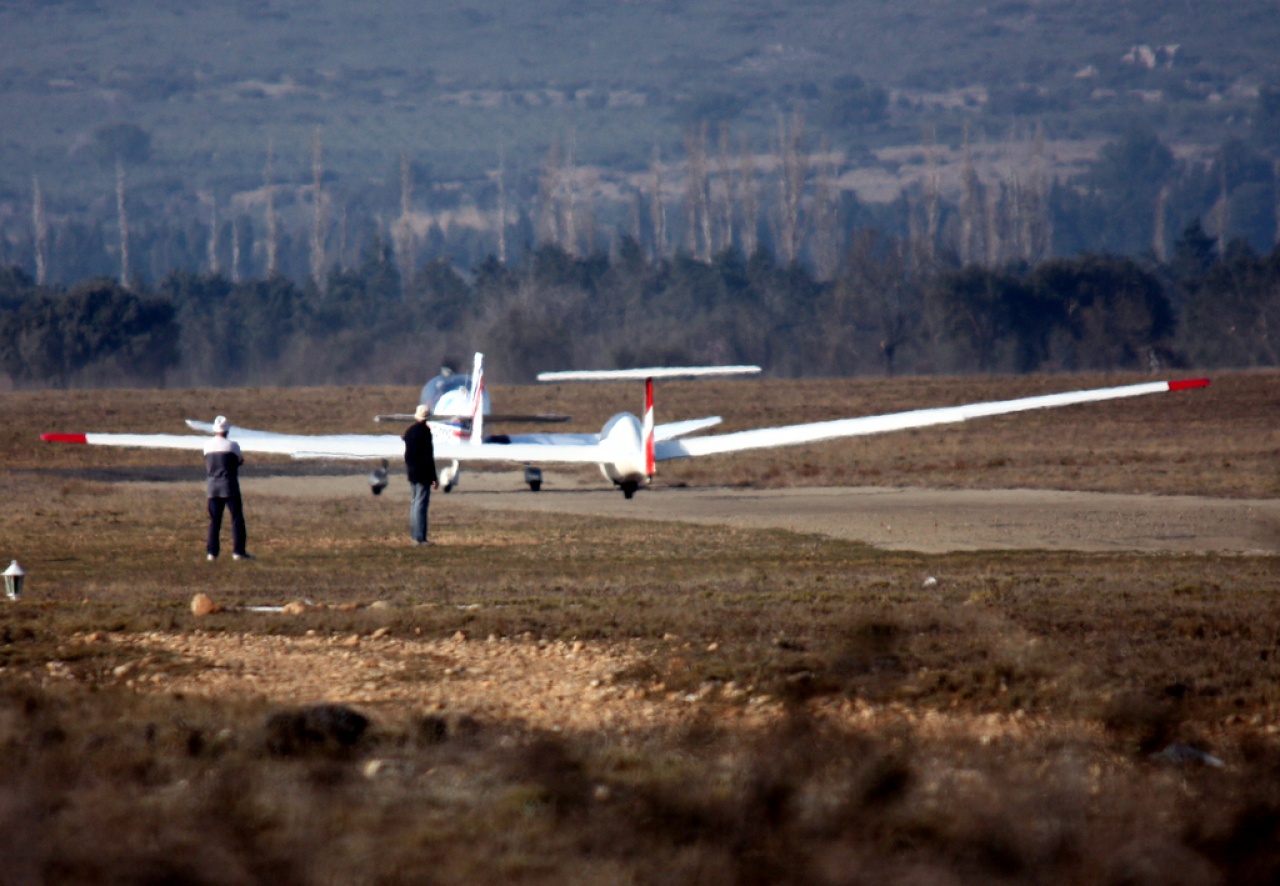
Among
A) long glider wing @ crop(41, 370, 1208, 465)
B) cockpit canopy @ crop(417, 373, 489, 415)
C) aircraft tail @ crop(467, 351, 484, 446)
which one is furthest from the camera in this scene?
cockpit canopy @ crop(417, 373, 489, 415)

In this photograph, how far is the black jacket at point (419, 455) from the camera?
18.5 m

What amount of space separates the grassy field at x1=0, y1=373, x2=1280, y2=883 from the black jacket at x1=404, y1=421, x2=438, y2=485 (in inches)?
37.8

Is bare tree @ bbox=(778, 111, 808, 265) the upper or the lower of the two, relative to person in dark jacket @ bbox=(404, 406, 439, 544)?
upper

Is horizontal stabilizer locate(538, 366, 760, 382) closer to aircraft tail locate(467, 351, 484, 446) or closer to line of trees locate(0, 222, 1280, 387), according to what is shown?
aircraft tail locate(467, 351, 484, 446)

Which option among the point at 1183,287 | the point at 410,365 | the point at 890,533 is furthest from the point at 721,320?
the point at 890,533

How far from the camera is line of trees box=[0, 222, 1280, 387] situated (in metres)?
94.3

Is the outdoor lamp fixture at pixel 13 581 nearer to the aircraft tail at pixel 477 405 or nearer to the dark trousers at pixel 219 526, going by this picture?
the dark trousers at pixel 219 526

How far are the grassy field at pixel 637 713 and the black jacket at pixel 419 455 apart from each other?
3.15ft

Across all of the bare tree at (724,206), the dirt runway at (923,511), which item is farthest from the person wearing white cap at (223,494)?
the bare tree at (724,206)

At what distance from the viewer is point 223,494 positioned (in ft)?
55.0

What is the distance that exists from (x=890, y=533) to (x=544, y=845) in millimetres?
16310

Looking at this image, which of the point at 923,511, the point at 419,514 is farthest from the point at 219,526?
the point at 923,511

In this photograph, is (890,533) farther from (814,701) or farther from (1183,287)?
(1183,287)

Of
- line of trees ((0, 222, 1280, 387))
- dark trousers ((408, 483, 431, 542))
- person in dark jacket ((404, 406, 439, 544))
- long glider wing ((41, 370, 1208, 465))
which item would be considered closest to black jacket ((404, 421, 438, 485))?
person in dark jacket ((404, 406, 439, 544))
